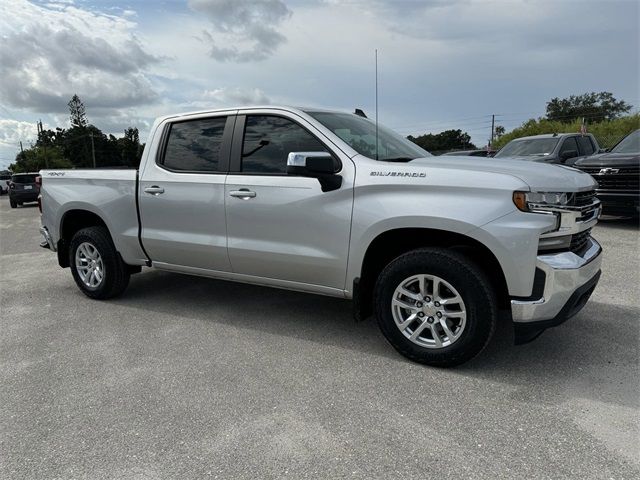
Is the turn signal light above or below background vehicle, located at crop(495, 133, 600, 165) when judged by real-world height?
below

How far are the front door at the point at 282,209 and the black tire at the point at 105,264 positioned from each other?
63.3 inches

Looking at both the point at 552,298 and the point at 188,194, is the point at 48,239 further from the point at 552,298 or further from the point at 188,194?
the point at 552,298

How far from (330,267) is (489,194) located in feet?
4.22

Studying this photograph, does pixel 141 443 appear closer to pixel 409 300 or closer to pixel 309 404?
A: pixel 309 404

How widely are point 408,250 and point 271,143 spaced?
1.44 metres

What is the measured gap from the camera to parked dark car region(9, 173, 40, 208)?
21562 mm

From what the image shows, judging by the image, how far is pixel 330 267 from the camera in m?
3.82

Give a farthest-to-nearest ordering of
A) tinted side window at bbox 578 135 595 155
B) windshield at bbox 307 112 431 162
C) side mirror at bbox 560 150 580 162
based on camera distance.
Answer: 1. tinted side window at bbox 578 135 595 155
2. side mirror at bbox 560 150 580 162
3. windshield at bbox 307 112 431 162

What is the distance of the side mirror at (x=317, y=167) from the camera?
3539 millimetres

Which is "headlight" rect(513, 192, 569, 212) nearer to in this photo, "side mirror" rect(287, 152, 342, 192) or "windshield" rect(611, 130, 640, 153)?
"side mirror" rect(287, 152, 342, 192)

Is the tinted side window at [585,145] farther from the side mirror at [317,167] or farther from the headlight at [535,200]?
the side mirror at [317,167]

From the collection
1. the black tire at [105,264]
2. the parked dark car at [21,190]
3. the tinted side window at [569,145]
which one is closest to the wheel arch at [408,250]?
the black tire at [105,264]

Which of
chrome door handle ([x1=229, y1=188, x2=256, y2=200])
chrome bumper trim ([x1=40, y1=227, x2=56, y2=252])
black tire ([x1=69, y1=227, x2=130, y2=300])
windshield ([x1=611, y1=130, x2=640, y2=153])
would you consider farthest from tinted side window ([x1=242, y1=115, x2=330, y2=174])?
windshield ([x1=611, y1=130, x2=640, y2=153])

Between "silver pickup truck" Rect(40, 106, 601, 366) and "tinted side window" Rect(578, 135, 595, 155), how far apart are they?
27.7 ft
